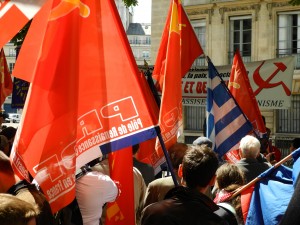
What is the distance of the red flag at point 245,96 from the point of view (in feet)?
24.3

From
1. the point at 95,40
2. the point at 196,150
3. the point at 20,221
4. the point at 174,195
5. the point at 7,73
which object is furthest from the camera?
the point at 7,73

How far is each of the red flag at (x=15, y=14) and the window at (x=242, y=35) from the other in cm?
1694

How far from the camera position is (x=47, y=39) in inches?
128

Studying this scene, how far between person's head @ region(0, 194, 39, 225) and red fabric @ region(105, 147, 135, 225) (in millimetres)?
1875

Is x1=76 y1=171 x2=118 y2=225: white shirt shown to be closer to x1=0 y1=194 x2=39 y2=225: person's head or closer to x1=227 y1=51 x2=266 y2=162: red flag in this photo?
x1=0 y1=194 x2=39 y2=225: person's head

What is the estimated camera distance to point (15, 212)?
73.0 inches

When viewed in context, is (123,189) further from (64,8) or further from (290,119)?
(290,119)

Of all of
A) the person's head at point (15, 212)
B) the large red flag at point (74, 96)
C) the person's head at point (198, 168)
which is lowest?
the person's head at point (198, 168)

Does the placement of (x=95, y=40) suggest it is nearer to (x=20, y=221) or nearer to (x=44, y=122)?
(x=44, y=122)

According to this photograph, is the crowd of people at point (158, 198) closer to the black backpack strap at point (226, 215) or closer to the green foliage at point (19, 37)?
the black backpack strap at point (226, 215)

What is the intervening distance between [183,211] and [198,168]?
0.34m

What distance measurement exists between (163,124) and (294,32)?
15.6 meters

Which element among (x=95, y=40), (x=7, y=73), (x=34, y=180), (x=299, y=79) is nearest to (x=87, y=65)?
(x=95, y=40)

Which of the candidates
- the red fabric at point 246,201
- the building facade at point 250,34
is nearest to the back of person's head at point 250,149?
the red fabric at point 246,201
